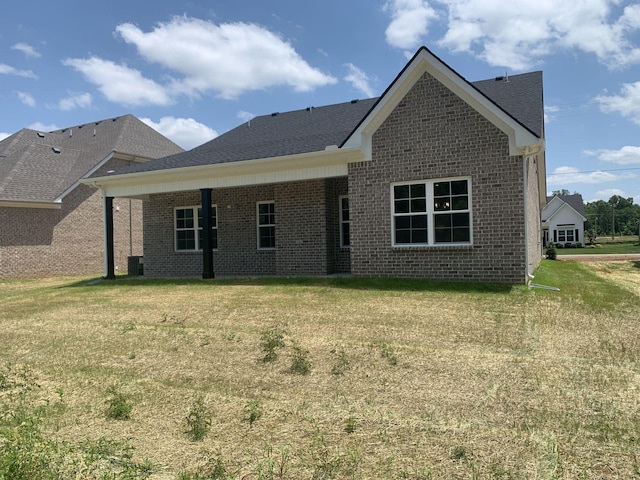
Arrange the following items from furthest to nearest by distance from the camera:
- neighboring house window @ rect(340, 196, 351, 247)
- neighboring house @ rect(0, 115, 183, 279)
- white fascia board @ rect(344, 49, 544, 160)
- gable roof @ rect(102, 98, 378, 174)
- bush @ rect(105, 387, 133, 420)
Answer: neighboring house @ rect(0, 115, 183, 279)
neighboring house window @ rect(340, 196, 351, 247)
gable roof @ rect(102, 98, 378, 174)
white fascia board @ rect(344, 49, 544, 160)
bush @ rect(105, 387, 133, 420)

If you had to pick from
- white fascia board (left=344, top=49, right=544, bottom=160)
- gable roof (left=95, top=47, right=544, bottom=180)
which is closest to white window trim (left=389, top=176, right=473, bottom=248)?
white fascia board (left=344, top=49, right=544, bottom=160)

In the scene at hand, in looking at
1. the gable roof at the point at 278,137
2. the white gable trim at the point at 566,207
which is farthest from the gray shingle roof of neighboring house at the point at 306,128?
the white gable trim at the point at 566,207

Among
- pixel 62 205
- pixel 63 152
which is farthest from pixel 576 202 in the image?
pixel 62 205

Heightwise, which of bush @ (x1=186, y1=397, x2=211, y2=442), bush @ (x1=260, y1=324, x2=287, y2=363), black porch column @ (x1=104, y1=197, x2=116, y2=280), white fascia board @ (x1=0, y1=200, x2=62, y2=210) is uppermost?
white fascia board @ (x1=0, y1=200, x2=62, y2=210)

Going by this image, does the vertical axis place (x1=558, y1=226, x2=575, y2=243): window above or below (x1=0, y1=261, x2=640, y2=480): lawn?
above

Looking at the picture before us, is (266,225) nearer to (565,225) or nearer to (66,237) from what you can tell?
(66,237)

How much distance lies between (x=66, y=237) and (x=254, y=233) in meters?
10.6

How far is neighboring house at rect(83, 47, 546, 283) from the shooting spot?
37.1 feet

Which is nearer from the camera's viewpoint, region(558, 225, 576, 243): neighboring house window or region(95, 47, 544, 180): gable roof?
region(95, 47, 544, 180): gable roof

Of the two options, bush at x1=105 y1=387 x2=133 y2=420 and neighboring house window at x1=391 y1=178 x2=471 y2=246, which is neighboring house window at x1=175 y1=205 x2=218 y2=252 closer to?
neighboring house window at x1=391 y1=178 x2=471 y2=246

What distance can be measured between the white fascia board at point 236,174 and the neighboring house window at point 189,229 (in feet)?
6.00

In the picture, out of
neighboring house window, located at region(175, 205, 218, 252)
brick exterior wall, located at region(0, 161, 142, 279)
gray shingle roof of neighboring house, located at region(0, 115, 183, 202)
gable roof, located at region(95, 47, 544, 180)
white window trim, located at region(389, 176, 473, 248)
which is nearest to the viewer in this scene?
white window trim, located at region(389, 176, 473, 248)

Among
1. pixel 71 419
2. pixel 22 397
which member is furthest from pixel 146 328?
pixel 71 419

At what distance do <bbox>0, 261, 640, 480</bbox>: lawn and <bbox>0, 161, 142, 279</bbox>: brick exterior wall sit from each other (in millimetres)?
12497
